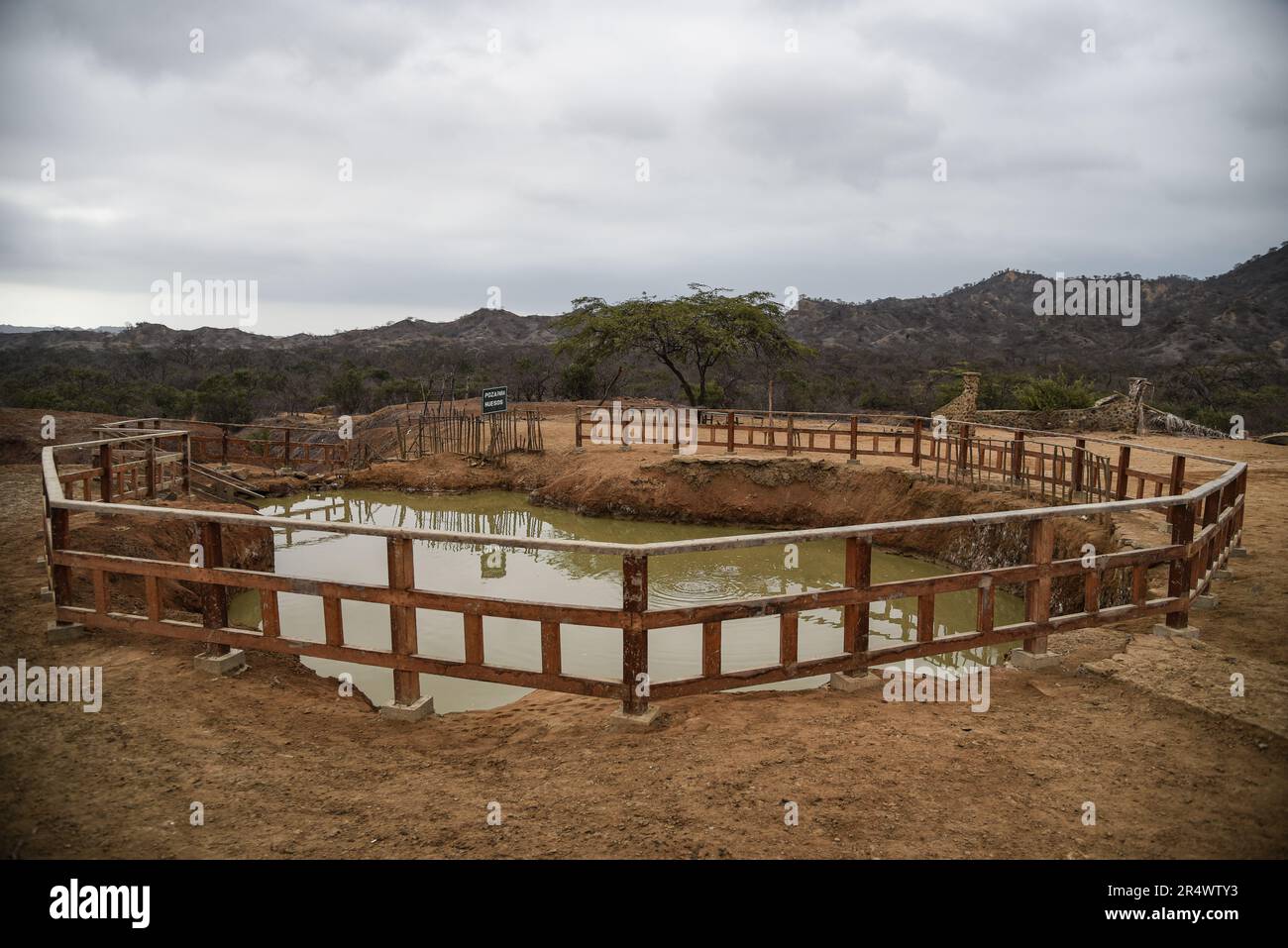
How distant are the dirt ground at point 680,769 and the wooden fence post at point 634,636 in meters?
0.20

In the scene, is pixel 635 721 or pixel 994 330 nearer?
pixel 635 721

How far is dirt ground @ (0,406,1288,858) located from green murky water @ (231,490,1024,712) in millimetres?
1335

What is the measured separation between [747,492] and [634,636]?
11955mm

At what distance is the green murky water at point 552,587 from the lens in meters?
7.73

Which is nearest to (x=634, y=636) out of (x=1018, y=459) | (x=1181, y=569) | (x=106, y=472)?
(x=1181, y=569)

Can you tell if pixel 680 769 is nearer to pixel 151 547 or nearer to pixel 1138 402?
pixel 151 547

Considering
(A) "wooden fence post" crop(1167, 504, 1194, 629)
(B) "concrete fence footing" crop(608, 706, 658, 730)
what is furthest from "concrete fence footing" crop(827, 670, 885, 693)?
(A) "wooden fence post" crop(1167, 504, 1194, 629)

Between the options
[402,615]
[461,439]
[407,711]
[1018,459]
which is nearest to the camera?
[402,615]

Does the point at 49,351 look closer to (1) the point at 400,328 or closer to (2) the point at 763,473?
(1) the point at 400,328

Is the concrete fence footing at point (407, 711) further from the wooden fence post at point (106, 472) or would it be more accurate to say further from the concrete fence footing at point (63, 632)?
the wooden fence post at point (106, 472)

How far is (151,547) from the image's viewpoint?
365 inches

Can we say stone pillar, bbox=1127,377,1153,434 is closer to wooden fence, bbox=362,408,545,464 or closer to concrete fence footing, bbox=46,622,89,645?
wooden fence, bbox=362,408,545,464
